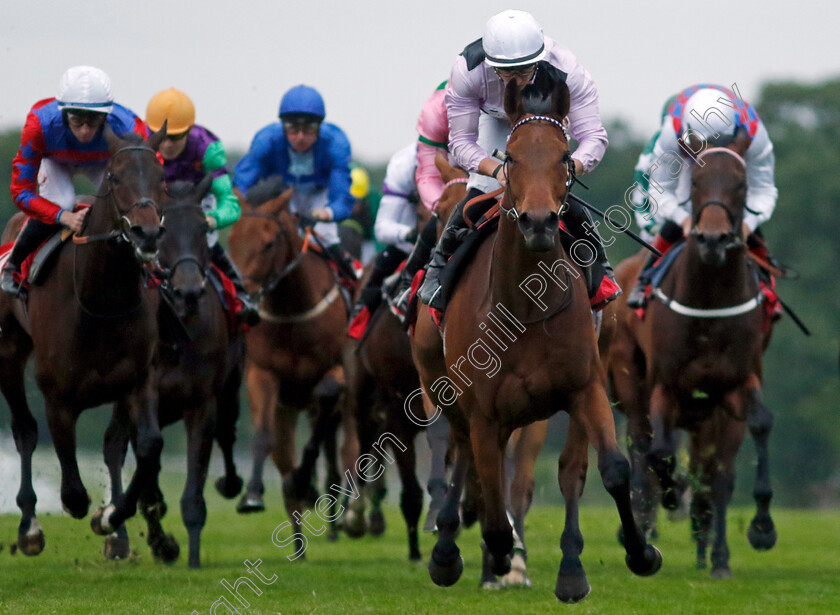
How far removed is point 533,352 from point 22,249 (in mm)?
4042

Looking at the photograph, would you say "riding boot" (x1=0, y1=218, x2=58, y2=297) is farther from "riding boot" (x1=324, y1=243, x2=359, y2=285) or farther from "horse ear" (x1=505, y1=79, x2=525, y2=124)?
"riding boot" (x1=324, y1=243, x2=359, y2=285)

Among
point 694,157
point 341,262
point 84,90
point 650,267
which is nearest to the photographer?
point 84,90

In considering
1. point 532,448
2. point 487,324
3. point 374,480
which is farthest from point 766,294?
point 487,324

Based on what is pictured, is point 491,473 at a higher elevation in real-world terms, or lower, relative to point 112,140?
lower

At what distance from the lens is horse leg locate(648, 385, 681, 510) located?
9.98 metres

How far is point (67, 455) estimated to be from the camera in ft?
29.1

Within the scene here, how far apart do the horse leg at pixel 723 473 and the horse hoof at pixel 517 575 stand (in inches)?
58.4

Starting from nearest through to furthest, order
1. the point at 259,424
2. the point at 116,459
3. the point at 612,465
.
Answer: the point at 612,465 < the point at 116,459 < the point at 259,424

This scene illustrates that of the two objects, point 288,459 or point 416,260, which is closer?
point 416,260

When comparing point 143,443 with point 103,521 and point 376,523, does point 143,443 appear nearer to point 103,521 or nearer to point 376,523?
point 103,521

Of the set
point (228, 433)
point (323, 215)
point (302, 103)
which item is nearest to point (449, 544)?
point (228, 433)

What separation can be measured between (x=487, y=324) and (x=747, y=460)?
3089 centimetres

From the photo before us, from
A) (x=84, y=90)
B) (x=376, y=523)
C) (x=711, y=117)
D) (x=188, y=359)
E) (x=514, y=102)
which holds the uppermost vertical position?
(x=711, y=117)

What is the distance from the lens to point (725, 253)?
31.7 feet
